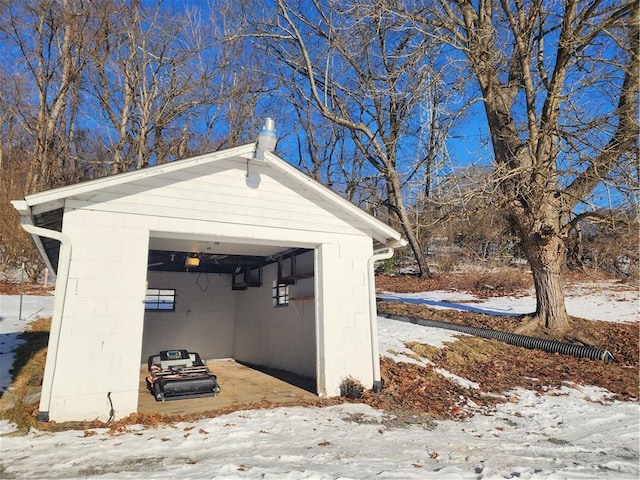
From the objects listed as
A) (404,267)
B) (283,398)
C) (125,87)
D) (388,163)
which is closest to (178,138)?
(125,87)

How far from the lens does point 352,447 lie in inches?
164

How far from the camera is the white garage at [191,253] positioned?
495cm

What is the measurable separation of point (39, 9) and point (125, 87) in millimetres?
3884

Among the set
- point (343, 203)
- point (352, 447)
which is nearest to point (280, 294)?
point (343, 203)

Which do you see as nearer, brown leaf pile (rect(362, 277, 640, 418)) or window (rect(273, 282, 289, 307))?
brown leaf pile (rect(362, 277, 640, 418))

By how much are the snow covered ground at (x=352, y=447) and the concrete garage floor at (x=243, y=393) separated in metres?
0.77

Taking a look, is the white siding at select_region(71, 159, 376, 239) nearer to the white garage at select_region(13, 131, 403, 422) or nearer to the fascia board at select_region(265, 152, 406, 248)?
the white garage at select_region(13, 131, 403, 422)

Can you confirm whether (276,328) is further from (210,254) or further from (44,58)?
(44,58)

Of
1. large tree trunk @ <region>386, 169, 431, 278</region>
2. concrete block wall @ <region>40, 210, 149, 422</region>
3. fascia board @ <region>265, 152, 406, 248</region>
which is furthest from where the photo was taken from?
large tree trunk @ <region>386, 169, 431, 278</region>

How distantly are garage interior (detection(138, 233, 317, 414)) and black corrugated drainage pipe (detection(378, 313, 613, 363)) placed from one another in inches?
149

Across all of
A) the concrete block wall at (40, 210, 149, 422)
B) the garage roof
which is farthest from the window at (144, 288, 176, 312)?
the concrete block wall at (40, 210, 149, 422)

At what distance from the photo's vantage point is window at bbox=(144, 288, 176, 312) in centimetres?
1148

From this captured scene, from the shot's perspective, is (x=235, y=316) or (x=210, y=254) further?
(x=235, y=316)

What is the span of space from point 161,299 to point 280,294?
3.88 meters
